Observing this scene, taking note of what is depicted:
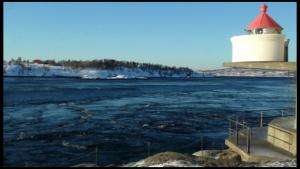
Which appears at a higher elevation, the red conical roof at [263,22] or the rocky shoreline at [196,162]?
the red conical roof at [263,22]

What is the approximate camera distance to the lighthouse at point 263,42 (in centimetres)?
1452

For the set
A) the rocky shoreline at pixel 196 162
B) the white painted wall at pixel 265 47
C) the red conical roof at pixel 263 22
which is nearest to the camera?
the rocky shoreline at pixel 196 162

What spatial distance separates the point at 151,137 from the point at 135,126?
4726 mm

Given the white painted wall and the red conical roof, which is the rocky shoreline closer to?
the white painted wall

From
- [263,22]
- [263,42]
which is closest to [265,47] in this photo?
[263,42]

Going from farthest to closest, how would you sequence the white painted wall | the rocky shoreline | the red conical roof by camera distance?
the red conical roof < the white painted wall < the rocky shoreline

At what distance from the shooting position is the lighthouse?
14.5 metres

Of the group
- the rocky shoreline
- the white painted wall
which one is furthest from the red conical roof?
the rocky shoreline

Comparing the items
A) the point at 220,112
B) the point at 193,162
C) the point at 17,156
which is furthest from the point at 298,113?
the point at 220,112

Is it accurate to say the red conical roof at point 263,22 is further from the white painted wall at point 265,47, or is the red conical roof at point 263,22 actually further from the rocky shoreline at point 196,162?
the rocky shoreline at point 196,162

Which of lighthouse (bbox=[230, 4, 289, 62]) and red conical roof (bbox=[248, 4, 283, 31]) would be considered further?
red conical roof (bbox=[248, 4, 283, 31])

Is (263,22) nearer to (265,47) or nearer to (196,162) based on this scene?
(265,47)

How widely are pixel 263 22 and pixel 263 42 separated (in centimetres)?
71

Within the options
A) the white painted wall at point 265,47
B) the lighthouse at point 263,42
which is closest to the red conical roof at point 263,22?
the lighthouse at point 263,42
